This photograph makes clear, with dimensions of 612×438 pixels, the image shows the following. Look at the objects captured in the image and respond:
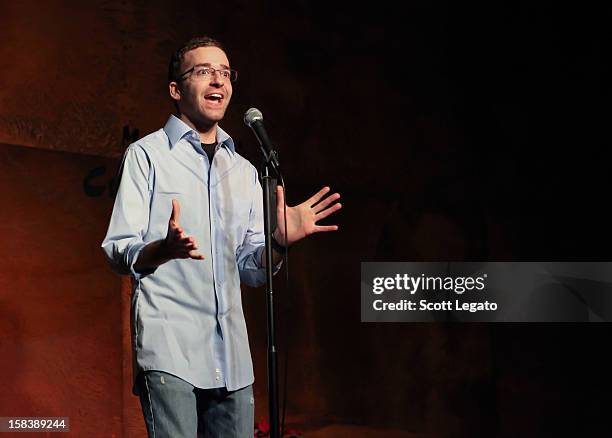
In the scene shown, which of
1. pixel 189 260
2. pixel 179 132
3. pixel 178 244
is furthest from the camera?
pixel 179 132

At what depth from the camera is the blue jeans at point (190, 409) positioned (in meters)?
2.00

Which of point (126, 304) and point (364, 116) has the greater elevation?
point (364, 116)

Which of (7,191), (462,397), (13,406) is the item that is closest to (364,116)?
(462,397)

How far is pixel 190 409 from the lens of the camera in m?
2.03

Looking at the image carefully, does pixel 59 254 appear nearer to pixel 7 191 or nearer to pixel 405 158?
pixel 7 191

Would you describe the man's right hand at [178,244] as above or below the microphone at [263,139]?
below

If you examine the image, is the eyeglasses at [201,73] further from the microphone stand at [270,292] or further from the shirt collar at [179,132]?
the microphone stand at [270,292]

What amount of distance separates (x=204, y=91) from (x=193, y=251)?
1.92 ft

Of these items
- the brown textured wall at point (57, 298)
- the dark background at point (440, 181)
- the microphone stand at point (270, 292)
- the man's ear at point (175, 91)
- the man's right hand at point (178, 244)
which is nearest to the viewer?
the man's right hand at point (178, 244)

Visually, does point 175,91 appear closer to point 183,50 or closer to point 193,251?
point 183,50

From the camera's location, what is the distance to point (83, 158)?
3.87 meters

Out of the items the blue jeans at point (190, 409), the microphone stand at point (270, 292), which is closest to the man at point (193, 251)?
the blue jeans at point (190, 409)

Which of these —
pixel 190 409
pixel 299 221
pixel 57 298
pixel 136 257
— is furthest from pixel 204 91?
pixel 57 298

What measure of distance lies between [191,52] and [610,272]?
2926 mm
